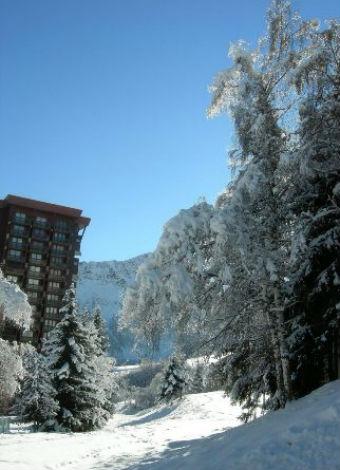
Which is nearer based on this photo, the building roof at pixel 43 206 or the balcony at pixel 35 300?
the balcony at pixel 35 300

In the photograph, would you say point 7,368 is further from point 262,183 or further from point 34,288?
point 34,288

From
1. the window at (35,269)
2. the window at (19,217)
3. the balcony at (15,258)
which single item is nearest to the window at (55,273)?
the window at (35,269)

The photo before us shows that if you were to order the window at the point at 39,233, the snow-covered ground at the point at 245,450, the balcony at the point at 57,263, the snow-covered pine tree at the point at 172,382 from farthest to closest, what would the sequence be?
1. the window at the point at 39,233
2. the balcony at the point at 57,263
3. the snow-covered pine tree at the point at 172,382
4. the snow-covered ground at the point at 245,450


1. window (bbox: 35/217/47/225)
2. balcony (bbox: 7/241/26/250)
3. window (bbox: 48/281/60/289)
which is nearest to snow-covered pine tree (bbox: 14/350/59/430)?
window (bbox: 48/281/60/289)

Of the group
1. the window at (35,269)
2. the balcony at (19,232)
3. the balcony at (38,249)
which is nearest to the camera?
the window at (35,269)

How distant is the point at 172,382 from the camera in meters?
56.2

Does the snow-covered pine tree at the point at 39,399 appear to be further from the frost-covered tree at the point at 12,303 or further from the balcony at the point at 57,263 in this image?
the balcony at the point at 57,263

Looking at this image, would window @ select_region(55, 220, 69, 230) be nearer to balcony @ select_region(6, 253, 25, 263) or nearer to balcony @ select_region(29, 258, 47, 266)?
balcony @ select_region(29, 258, 47, 266)

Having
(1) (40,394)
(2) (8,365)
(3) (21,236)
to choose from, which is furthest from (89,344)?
(3) (21,236)

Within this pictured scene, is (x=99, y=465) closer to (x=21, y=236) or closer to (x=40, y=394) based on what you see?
(x=40, y=394)

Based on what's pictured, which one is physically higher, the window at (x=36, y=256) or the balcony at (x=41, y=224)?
the balcony at (x=41, y=224)

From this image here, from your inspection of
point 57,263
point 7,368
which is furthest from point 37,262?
point 7,368

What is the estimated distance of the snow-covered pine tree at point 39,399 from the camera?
2977 centimetres

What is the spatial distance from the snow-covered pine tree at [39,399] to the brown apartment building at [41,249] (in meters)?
54.8
